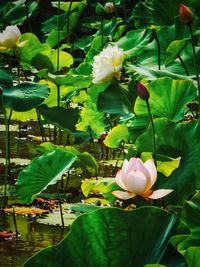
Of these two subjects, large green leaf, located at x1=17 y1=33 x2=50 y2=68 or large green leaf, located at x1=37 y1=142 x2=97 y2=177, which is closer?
large green leaf, located at x1=37 y1=142 x2=97 y2=177

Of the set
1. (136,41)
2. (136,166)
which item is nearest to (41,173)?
(136,166)

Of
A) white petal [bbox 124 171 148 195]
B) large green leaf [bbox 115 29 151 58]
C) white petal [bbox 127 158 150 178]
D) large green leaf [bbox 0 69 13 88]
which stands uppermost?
large green leaf [bbox 115 29 151 58]

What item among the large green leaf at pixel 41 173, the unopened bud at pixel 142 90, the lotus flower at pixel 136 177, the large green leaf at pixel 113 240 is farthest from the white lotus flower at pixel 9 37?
the large green leaf at pixel 113 240

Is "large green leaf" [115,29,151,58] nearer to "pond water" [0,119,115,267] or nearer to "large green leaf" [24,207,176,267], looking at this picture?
"pond water" [0,119,115,267]

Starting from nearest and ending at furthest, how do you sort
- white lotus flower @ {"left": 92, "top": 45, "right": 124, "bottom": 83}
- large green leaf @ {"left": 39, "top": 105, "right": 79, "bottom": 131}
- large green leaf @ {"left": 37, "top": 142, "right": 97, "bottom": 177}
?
white lotus flower @ {"left": 92, "top": 45, "right": 124, "bottom": 83} → large green leaf @ {"left": 37, "top": 142, "right": 97, "bottom": 177} → large green leaf @ {"left": 39, "top": 105, "right": 79, "bottom": 131}

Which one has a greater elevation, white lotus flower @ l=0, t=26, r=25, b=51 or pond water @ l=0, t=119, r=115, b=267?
white lotus flower @ l=0, t=26, r=25, b=51

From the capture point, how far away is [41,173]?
1596 millimetres

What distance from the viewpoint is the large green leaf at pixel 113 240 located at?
2.72ft

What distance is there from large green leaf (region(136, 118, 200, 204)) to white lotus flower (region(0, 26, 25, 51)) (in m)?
0.97

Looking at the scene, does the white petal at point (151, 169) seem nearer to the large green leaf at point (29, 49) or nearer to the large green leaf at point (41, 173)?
the large green leaf at point (41, 173)

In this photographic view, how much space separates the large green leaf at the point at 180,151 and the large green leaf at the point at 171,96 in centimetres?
12

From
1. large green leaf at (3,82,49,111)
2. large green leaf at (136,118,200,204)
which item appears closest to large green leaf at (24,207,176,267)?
large green leaf at (136,118,200,204)

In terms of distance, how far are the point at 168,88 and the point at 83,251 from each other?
729 millimetres

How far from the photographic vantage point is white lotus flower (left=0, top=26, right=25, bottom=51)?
2266mm
